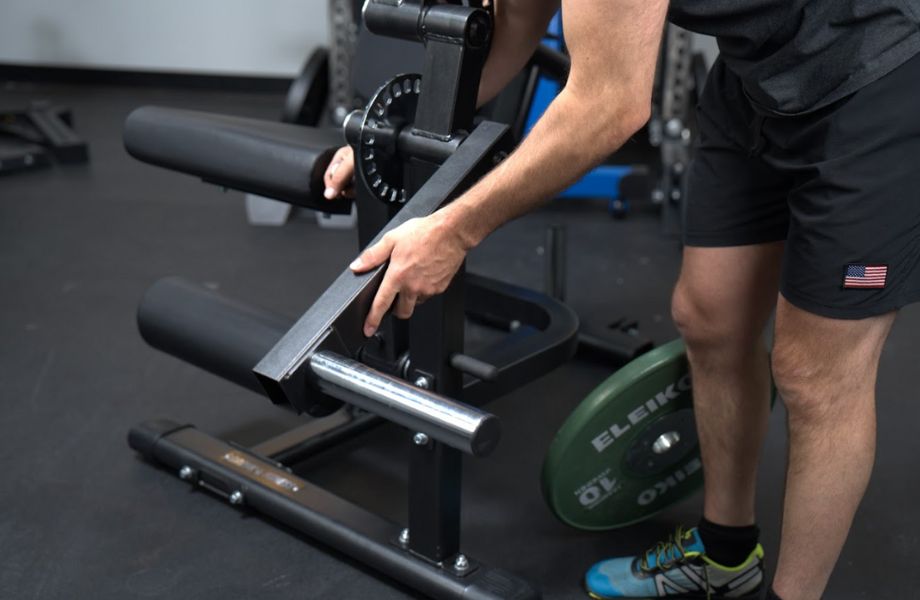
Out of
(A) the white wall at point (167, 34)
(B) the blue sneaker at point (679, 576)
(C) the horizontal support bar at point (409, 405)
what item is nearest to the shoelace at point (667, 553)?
(B) the blue sneaker at point (679, 576)

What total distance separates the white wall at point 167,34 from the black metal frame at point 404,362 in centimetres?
304

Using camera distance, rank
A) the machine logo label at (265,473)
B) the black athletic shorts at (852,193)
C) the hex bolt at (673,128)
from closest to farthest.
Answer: the black athletic shorts at (852,193)
the machine logo label at (265,473)
the hex bolt at (673,128)

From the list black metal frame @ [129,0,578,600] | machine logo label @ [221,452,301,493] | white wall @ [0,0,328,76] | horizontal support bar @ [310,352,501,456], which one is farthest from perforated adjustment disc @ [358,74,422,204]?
white wall @ [0,0,328,76]

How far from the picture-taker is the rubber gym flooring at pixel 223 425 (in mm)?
1701

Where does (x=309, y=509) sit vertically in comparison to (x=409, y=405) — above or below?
below

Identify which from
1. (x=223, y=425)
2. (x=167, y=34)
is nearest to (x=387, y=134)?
(x=223, y=425)

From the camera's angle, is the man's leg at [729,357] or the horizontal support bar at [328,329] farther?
the man's leg at [729,357]

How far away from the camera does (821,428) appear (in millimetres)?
1305

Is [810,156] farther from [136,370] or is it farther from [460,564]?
[136,370]

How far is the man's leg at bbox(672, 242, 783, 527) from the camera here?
4.73ft

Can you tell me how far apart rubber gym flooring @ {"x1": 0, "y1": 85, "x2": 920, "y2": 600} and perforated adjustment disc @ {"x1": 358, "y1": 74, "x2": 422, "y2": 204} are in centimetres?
64

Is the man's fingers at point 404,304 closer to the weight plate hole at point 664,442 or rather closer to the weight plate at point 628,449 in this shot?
the weight plate at point 628,449

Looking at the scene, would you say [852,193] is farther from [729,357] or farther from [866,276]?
[729,357]

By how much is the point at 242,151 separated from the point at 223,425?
2.30 ft
